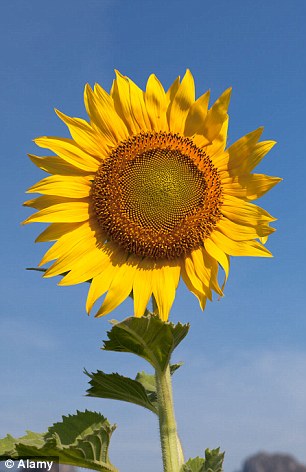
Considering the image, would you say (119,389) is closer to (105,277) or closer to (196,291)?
(105,277)

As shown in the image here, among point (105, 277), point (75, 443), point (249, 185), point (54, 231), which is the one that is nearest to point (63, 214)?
point (54, 231)

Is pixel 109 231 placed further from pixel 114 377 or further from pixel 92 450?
pixel 92 450

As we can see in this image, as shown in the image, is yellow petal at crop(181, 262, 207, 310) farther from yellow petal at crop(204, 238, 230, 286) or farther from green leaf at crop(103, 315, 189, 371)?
green leaf at crop(103, 315, 189, 371)

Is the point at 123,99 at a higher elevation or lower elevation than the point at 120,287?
higher

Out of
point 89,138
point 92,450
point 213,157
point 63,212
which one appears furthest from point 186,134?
point 92,450

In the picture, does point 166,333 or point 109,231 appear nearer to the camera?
point 166,333

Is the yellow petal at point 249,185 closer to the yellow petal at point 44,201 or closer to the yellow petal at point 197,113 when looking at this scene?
the yellow petal at point 197,113

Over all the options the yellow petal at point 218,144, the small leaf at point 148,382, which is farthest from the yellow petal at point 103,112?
the small leaf at point 148,382
